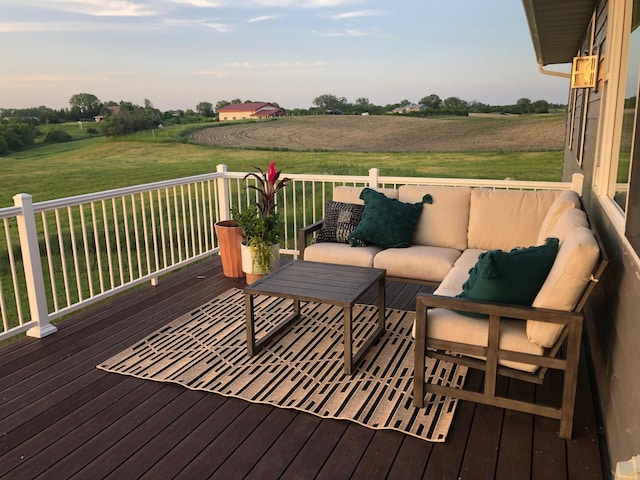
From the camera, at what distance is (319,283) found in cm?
330

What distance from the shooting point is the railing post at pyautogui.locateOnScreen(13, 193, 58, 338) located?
3.46m

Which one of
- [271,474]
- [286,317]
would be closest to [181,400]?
[271,474]

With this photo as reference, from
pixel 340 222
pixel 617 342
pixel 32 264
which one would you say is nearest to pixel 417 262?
pixel 340 222

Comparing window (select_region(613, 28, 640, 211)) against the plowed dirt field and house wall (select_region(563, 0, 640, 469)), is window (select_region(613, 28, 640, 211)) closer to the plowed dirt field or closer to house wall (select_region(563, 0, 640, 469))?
house wall (select_region(563, 0, 640, 469))

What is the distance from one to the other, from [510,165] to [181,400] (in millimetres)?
12448

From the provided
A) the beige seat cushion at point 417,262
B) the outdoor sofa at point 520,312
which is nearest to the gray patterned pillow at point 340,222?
the beige seat cushion at point 417,262

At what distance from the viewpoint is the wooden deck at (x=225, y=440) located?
214cm

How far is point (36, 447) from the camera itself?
7.66 ft

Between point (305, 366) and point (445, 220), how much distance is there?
191 cm

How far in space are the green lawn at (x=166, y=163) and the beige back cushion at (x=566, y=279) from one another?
454 inches

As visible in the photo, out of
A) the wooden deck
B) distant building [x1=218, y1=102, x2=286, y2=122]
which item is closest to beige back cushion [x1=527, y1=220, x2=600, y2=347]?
the wooden deck

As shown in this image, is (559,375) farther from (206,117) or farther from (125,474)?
(206,117)

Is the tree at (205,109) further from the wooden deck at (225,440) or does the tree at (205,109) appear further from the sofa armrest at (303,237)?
the wooden deck at (225,440)

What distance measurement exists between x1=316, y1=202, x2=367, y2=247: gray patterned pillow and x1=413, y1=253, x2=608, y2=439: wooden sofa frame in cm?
189
